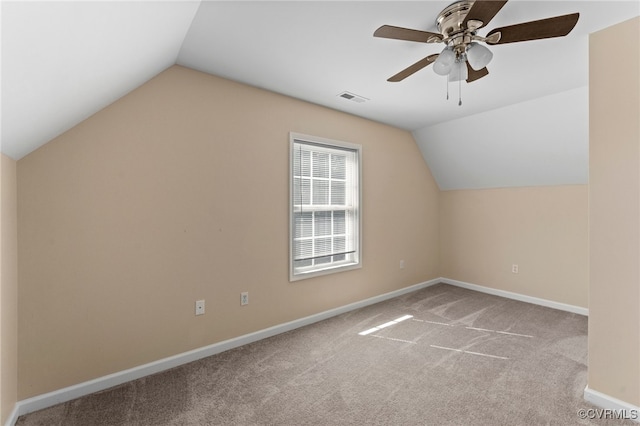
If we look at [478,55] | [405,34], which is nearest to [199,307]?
[405,34]

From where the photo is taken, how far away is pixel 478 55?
1.77 meters

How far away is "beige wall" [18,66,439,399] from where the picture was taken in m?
1.96

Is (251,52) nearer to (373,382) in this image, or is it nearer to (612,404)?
(373,382)

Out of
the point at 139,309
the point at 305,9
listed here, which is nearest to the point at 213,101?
the point at 305,9

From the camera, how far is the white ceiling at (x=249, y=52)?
106 cm

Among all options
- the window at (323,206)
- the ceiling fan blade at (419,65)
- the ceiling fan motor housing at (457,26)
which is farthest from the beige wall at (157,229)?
the ceiling fan motor housing at (457,26)

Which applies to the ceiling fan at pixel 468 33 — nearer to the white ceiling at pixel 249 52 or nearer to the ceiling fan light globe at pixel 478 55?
the ceiling fan light globe at pixel 478 55

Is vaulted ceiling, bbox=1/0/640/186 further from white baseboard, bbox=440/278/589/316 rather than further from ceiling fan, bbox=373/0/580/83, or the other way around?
white baseboard, bbox=440/278/589/316

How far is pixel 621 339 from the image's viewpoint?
186 cm

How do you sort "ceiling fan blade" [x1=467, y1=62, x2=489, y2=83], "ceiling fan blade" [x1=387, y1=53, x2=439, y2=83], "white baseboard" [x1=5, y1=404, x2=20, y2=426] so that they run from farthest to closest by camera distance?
"ceiling fan blade" [x1=467, y1=62, x2=489, y2=83], "ceiling fan blade" [x1=387, y1=53, x2=439, y2=83], "white baseboard" [x1=5, y1=404, x2=20, y2=426]

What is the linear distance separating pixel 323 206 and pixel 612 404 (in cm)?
276

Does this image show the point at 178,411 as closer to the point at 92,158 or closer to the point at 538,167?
the point at 92,158
